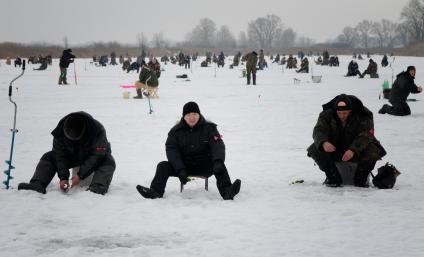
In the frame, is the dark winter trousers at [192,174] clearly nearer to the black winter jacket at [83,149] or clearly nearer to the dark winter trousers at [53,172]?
the dark winter trousers at [53,172]

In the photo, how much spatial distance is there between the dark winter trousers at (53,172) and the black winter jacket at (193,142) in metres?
0.85

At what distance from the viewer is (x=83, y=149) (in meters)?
6.04

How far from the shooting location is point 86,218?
16.3ft

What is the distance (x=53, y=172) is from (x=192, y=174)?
1722mm

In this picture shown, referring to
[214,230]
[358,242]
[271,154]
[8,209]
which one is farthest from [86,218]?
[271,154]

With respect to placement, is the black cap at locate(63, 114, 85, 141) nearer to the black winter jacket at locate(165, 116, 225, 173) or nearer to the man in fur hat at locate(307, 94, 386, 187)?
the black winter jacket at locate(165, 116, 225, 173)

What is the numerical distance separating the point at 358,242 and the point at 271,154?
4786 millimetres

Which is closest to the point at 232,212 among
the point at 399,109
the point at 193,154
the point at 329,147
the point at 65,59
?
the point at 193,154

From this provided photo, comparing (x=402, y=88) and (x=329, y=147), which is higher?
(x=402, y=88)

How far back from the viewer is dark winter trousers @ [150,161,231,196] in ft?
18.8

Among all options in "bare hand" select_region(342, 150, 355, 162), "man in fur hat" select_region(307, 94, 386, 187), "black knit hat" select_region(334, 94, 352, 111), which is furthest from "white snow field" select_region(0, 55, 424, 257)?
"black knit hat" select_region(334, 94, 352, 111)

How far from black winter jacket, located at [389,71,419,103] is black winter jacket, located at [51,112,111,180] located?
379 inches

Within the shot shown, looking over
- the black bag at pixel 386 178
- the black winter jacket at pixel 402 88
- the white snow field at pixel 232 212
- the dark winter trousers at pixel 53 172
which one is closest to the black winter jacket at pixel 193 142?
the white snow field at pixel 232 212

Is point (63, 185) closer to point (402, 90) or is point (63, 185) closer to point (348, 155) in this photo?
point (348, 155)
